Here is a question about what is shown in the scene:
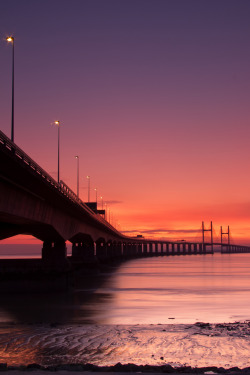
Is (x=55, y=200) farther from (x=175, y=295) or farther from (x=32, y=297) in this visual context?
(x=175, y=295)

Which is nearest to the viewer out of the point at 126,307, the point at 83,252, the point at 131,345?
the point at 131,345

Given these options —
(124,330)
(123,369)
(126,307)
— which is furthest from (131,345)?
(126,307)

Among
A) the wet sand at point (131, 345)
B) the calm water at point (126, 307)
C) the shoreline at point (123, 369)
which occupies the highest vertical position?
the shoreline at point (123, 369)

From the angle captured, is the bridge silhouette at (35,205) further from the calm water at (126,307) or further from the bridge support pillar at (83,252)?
the bridge support pillar at (83,252)

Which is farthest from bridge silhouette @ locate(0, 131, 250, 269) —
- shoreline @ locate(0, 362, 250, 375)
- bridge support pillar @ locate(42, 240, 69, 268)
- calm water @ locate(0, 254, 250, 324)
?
shoreline @ locate(0, 362, 250, 375)

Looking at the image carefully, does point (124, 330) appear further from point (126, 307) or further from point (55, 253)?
point (55, 253)

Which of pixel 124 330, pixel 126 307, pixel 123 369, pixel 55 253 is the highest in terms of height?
pixel 55 253

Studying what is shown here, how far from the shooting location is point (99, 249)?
13450 centimetres

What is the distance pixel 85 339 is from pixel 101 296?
86.6 ft

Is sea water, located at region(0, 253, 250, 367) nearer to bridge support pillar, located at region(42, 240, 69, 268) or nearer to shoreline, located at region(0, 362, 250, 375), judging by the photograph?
shoreline, located at region(0, 362, 250, 375)

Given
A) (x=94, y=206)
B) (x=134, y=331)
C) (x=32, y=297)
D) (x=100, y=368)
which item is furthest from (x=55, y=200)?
(x=94, y=206)

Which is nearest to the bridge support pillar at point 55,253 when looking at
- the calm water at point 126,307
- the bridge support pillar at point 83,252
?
the calm water at point 126,307

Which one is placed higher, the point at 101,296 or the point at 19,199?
A: the point at 19,199

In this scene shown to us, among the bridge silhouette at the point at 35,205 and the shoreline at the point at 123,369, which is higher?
the bridge silhouette at the point at 35,205
